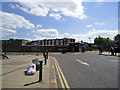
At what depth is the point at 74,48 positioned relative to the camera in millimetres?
65625

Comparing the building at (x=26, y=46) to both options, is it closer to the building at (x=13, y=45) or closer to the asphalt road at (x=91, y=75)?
the building at (x=13, y=45)

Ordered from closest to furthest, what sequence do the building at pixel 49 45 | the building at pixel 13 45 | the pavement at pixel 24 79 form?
the pavement at pixel 24 79
the building at pixel 49 45
the building at pixel 13 45

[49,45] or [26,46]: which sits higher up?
[49,45]

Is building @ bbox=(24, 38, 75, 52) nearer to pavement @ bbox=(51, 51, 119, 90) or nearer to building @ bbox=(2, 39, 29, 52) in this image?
building @ bbox=(2, 39, 29, 52)

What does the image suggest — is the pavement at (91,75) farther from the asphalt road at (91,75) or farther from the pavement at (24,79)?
the pavement at (24,79)

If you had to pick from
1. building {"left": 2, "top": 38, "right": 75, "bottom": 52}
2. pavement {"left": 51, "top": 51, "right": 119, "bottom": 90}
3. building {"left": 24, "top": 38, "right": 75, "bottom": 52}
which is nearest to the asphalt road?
pavement {"left": 51, "top": 51, "right": 119, "bottom": 90}

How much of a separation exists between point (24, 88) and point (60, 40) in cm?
9621

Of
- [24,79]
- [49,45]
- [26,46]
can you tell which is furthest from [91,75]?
[26,46]

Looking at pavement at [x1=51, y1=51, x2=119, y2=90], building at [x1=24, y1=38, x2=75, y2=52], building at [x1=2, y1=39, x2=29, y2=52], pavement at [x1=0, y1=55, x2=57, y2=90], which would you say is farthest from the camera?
building at [x1=2, y1=39, x2=29, y2=52]

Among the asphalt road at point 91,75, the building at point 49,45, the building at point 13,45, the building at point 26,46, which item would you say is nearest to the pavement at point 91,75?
the asphalt road at point 91,75

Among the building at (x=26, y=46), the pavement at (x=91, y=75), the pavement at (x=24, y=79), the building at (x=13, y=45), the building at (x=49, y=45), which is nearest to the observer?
the pavement at (x=24, y=79)

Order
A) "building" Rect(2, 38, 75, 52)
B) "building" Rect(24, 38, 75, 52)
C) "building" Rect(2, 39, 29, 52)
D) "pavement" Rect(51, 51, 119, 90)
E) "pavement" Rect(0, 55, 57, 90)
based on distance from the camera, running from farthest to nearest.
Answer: "building" Rect(2, 39, 29, 52), "building" Rect(24, 38, 75, 52), "building" Rect(2, 38, 75, 52), "pavement" Rect(51, 51, 119, 90), "pavement" Rect(0, 55, 57, 90)

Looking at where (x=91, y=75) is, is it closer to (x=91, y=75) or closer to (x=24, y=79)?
(x=91, y=75)

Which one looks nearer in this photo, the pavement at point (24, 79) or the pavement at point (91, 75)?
the pavement at point (24, 79)
